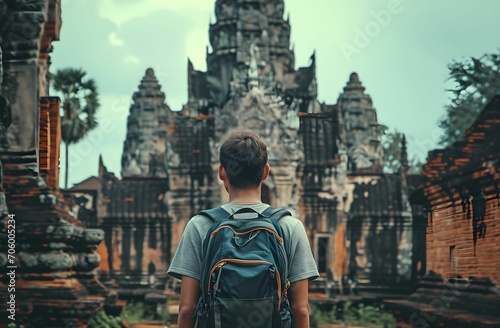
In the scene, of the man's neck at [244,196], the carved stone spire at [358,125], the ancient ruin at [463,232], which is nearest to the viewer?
the man's neck at [244,196]

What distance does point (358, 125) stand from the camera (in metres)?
42.2

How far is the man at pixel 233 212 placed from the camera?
360 cm

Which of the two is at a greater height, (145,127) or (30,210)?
(145,127)

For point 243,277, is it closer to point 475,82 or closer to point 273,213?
point 273,213

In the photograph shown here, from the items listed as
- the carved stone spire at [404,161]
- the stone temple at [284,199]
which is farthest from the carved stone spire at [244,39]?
the carved stone spire at [404,161]

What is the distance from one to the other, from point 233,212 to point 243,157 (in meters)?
0.26

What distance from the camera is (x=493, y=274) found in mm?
9375

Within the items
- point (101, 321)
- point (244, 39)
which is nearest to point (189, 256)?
point (101, 321)

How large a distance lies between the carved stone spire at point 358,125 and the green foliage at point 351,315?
21.2 m

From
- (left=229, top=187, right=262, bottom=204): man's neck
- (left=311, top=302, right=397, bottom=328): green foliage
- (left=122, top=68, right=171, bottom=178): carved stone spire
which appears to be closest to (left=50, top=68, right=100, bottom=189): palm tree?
(left=122, top=68, right=171, bottom=178): carved stone spire

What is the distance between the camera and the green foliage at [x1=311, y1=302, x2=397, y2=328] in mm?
19117

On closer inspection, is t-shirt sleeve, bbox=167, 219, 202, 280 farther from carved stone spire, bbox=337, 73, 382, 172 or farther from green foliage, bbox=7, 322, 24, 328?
carved stone spire, bbox=337, 73, 382, 172

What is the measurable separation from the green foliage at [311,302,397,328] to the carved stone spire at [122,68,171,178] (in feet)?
76.6

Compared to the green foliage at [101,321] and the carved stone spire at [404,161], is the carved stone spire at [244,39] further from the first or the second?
the green foliage at [101,321]
